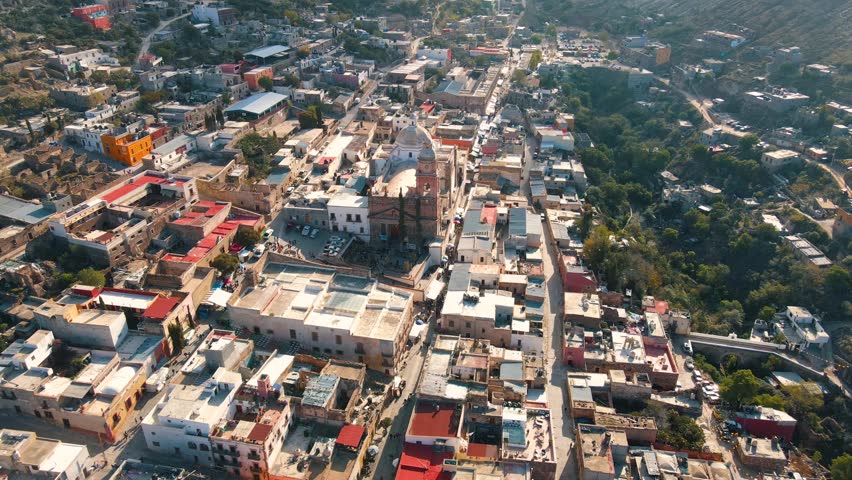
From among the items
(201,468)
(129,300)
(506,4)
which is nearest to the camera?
(201,468)

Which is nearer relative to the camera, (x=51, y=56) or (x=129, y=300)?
(x=129, y=300)

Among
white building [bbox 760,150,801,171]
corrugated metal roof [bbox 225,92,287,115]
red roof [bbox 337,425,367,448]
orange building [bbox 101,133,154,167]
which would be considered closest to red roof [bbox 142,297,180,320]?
red roof [bbox 337,425,367,448]

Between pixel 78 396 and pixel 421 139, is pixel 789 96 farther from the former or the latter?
pixel 78 396

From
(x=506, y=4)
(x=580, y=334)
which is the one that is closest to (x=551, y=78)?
(x=506, y=4)

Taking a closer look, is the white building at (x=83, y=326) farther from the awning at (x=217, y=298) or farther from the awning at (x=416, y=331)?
the awning at (x=416, y=331)

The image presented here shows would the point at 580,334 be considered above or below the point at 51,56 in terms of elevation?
below

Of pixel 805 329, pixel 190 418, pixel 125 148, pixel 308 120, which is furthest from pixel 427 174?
pixel 805 329

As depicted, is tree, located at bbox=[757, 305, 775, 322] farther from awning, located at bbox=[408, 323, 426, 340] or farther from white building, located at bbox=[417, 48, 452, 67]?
white building, located at bbox=[417, 48, 452, 67]
